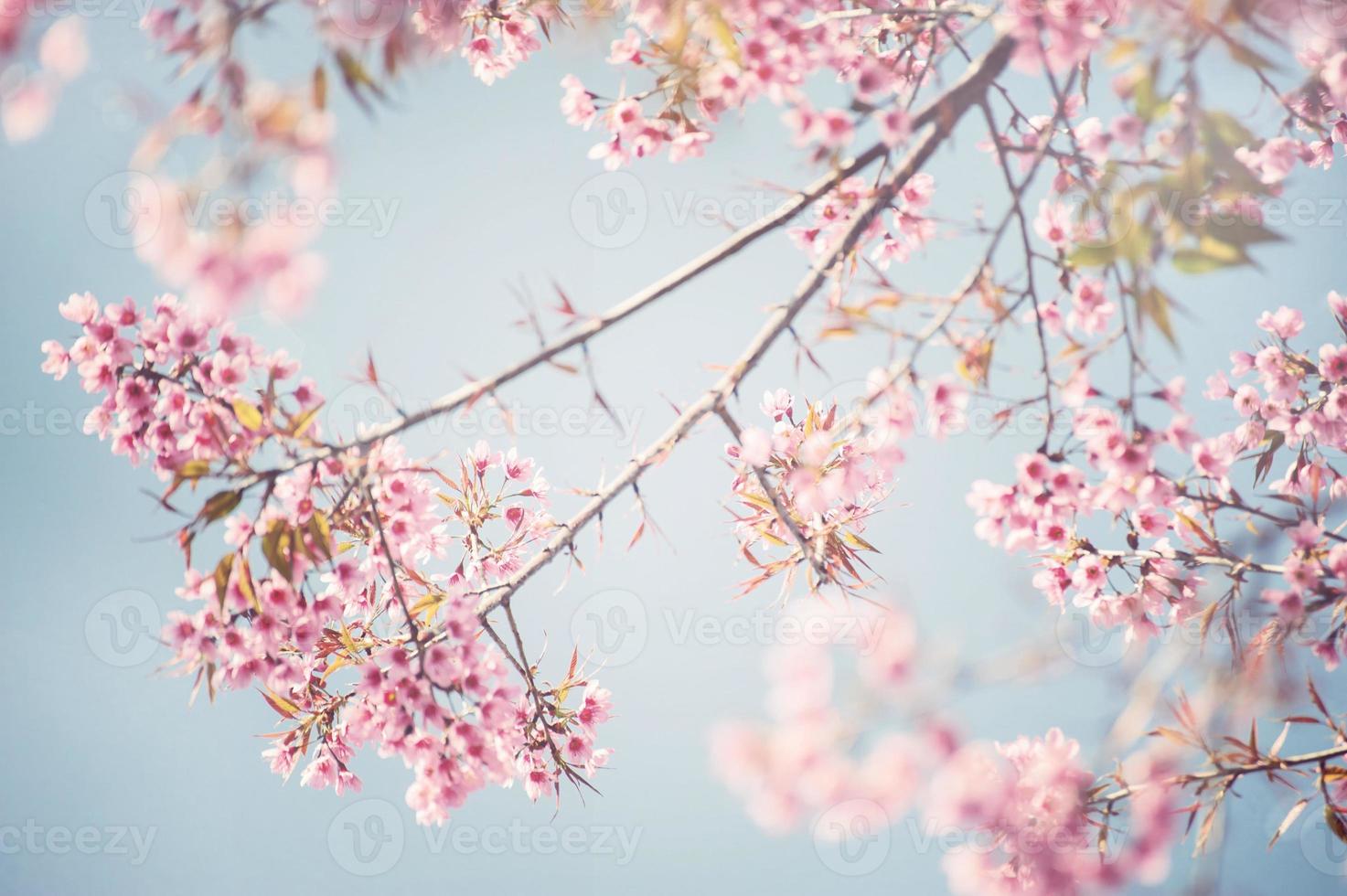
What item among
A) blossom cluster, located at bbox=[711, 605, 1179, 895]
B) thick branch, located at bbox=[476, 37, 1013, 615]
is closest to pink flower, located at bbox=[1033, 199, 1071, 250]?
thick branch, located at bbox=[476, 37, 1013, 615]

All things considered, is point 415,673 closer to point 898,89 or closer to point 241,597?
point 241,597

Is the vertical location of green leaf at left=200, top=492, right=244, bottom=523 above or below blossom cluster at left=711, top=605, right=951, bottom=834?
above

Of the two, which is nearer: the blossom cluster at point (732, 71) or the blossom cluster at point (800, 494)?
the blossom cluster at point (732, 71)

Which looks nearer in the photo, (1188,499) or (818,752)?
(818,752)

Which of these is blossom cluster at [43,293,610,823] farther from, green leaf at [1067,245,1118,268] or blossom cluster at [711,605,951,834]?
green leaf at [1067,245,1118,268]

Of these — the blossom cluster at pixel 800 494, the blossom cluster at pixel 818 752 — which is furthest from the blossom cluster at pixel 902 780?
the blossom cluster at pixel 800 494

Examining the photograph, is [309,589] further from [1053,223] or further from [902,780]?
[1053,223]

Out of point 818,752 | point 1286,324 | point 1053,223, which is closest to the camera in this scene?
point 818,752

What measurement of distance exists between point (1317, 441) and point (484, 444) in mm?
1772

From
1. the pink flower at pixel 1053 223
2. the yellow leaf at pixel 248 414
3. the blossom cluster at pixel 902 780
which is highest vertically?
the pink flower at pixel 1053 223

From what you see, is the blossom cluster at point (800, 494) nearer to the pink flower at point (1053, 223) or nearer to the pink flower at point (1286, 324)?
the pink flower at point (1053, 223)

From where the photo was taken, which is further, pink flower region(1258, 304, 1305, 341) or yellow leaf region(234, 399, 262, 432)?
pink flower region(1258, 304, 1305, 341)

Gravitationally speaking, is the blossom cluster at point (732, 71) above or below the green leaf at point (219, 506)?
above

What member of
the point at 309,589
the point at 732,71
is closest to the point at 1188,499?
the point at 732,71
